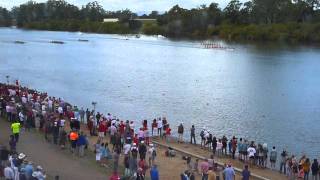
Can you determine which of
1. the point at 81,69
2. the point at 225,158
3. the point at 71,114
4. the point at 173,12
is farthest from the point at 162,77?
the point at 173,12

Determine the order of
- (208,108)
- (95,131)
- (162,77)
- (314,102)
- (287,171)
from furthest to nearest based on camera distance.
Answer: (162,77)
(314,102)
(208,108)
(95,131)
(287,171)

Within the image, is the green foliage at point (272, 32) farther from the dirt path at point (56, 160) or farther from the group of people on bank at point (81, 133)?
the dirt path at point (56, 160)

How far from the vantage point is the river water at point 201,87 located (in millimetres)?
41188

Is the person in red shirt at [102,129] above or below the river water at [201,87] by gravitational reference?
above

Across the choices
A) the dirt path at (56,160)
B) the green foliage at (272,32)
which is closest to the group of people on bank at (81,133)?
the dirt path at (56,160)

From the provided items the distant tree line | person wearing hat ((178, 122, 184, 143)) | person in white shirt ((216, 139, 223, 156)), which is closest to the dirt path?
person in white shirt ((216, 139, 223, 156))

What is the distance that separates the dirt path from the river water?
14.5 meters

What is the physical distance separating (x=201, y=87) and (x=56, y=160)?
3960 centimetres

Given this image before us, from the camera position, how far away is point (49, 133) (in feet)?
91.5

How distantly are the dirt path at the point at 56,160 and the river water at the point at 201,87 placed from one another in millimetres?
14532

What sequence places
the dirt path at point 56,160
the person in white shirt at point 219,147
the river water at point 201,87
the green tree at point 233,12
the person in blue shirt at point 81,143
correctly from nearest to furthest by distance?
the dirt path at point 56,160
the person in blue shirt at point 81,143
the person in white shirt at point 219,147
the river water at point 201,87
the green tree at point 233,12

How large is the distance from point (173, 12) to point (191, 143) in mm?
161295

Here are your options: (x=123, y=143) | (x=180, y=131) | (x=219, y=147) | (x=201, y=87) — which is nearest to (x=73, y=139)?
(x=123, y=143)

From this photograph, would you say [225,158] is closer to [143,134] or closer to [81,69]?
[143,134]
